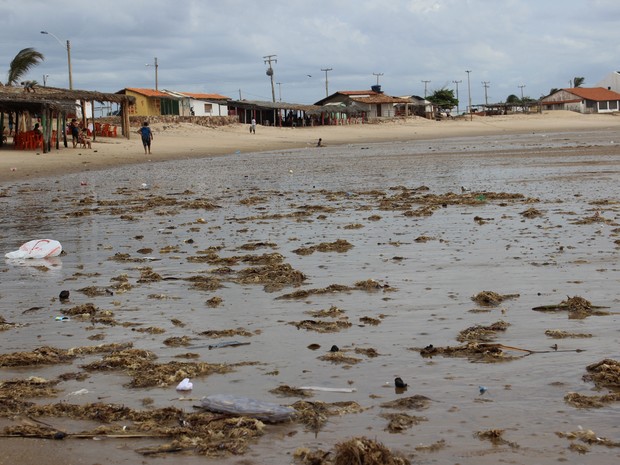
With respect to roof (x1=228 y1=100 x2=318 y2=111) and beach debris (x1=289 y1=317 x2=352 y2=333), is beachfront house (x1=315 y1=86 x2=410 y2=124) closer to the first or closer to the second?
roof (x1=228 y1=100 x2=318 y2=111)

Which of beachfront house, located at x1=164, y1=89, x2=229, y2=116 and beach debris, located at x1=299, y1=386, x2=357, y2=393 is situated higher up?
beachfront house, located at x1=164, y1=89, x2=229, y2=116

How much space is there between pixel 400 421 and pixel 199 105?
80.5 m

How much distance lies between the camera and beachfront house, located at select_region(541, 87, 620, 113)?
121 m

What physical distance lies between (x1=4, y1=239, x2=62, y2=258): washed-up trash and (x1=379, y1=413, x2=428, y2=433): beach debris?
22.4 ft

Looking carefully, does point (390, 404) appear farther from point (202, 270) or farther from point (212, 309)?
point (202, 270)

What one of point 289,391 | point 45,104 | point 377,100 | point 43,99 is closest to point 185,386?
point 289,391

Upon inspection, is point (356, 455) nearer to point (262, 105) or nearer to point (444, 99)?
point (262, 105)

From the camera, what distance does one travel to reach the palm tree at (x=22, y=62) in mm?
47250

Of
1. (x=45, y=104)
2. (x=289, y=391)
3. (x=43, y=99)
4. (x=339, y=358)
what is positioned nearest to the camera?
(x=289, y=391)

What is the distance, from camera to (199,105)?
272 ft

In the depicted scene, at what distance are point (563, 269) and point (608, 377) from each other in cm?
360

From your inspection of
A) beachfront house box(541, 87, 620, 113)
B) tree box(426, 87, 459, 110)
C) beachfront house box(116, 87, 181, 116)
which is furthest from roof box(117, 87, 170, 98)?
beachfront house box(541, 87, 620, 113)

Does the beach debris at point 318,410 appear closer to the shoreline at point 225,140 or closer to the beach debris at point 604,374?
the beach debris at point 604,374

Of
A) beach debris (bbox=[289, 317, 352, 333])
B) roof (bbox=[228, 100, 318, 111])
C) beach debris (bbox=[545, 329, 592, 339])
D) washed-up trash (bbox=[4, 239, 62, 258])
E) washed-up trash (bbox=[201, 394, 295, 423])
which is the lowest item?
washed-up trash (bbox=[201, 394, 295, 423])
